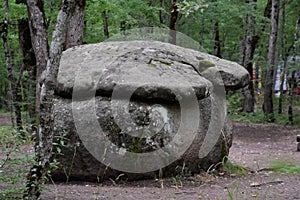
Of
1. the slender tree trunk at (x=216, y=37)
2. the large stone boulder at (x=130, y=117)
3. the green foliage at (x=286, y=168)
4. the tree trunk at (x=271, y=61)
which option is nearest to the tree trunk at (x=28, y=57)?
the large stone boulder at (x=130, y=117)

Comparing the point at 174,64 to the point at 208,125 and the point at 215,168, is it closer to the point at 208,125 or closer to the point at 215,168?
the point at 208,125

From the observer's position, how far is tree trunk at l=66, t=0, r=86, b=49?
26.2 feet

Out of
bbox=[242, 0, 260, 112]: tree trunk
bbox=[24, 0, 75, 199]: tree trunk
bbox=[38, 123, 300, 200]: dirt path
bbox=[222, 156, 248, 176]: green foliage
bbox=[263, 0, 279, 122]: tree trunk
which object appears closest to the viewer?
bbox=[24, 0, 75, 199]: tree trunk

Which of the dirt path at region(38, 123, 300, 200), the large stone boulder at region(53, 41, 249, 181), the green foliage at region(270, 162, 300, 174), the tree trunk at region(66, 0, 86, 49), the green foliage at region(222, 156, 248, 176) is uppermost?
the tree trunk at region(66, 0, 86, 49)

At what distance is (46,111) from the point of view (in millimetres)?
3676

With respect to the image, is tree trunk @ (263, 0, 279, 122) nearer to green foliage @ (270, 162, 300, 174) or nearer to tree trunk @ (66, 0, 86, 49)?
green foliage @ (270, 162, 300, 174)

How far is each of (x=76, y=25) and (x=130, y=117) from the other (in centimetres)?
333

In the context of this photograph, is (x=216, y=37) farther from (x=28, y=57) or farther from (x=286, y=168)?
(x=286, y=168)

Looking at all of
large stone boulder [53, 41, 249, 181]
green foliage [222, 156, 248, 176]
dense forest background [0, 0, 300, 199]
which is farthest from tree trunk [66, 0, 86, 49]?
green foliage [222, 156, 248, 176]

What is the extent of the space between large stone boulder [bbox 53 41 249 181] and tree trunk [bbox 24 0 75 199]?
162 cm

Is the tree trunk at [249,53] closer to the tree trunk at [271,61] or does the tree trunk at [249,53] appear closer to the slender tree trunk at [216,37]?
the tree trunk at [271,61]

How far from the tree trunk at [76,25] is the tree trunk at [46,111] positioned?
4.40 meters

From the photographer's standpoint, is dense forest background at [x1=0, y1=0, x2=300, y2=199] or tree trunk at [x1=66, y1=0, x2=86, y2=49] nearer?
dense forest background at [x1=0, y1=0, x2=300, y2=199]

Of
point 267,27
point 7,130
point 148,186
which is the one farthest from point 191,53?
point 267,27
